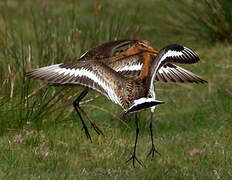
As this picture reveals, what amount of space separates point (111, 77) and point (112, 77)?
0.01 m

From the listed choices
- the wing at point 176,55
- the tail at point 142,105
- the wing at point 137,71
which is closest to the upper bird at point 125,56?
the wing at point 137,71

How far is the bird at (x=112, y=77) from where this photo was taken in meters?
6.73

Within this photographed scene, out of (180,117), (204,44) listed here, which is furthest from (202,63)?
(180,117)

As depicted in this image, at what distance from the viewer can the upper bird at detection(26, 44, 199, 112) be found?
265 inches

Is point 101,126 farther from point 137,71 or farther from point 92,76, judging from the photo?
point 92,76

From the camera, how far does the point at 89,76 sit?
6789 millimetres

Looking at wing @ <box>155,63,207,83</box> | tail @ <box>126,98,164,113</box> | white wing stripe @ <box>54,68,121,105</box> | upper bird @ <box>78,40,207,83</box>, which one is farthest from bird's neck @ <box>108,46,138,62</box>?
tail @ <box>126,98,164,113</box>

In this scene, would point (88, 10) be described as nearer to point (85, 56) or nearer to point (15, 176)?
point (85, 56)

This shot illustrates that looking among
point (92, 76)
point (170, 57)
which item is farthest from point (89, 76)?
point (170, 57)

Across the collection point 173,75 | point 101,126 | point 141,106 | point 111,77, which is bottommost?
A: point 101,126

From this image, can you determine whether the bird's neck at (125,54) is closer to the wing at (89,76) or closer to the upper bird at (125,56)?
the upper bird at (125,56)

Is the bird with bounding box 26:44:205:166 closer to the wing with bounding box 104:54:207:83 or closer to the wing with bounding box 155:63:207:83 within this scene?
the wing with bounding box 104:54:207:83

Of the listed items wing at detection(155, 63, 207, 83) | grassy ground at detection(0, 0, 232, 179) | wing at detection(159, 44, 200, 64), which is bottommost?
grassy ground at detection(0, 0, 232, 179)

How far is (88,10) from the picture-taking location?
17000 mm
